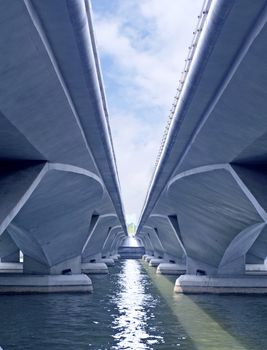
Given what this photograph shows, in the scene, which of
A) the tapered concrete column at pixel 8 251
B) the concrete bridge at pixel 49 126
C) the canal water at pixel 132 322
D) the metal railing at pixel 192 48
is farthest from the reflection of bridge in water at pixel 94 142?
the tapered concrete column at pixel 8 251

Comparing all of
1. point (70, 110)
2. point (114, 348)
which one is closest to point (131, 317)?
point (114, 348)

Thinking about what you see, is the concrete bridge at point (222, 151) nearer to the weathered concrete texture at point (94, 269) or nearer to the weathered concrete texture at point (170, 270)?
the weathered concrete texture at point (170, 270)

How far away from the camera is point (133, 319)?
34.2m

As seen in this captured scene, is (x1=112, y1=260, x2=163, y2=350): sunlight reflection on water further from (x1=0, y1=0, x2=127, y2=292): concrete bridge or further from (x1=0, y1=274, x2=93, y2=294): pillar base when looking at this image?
(x1=0, y1=0, x2=127, y2=292): concrete bridge

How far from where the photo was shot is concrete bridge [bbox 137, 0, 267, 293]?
52.4 ft

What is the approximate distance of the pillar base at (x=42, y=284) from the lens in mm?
48625

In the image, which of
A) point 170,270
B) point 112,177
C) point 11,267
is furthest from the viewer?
point 170,270

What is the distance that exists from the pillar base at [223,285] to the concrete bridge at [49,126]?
10.0 meters

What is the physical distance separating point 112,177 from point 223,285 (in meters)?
16.0

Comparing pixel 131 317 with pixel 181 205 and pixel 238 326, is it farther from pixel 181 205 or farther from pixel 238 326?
pixel 181 205

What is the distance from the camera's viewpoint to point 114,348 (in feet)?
82.7

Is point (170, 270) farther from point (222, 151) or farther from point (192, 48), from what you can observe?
point (192, 48)

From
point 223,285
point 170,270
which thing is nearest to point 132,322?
point 223,285

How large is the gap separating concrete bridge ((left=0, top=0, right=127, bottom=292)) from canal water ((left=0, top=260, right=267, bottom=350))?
21.9ft
